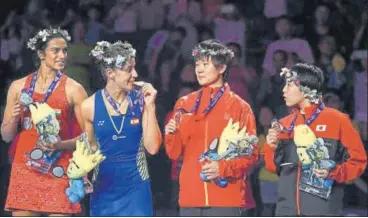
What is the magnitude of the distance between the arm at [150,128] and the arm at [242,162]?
0.49 metres

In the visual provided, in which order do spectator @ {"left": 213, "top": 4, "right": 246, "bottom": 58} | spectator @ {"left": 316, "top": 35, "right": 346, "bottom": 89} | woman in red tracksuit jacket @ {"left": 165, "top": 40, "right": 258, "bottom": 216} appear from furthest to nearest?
spectator @ {"left": 213, "top": 4, "right": 246, "bottom": 58} < spectator @ {"left": 316, "top": 35, "right": 346, "bottom": 89} < woman in red tracksuit jacket @ {"left": 165, "top": 40, "right": 258, "bottom": 216}

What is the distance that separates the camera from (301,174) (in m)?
8.46

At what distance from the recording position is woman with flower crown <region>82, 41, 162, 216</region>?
335 inches

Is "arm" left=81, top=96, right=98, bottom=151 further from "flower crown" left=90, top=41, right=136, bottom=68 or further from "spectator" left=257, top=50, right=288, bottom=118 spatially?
"spectator" left=257, top=50, right=288, bottom=118

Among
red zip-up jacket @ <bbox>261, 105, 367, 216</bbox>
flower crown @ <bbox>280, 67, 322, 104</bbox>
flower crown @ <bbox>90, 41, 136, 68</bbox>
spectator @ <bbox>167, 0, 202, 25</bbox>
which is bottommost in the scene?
red zip-up jacket @ <bbox>261, 105, 367, 216</bbox>

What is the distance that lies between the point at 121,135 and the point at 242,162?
0.86 meters

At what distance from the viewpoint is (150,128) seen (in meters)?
8.52

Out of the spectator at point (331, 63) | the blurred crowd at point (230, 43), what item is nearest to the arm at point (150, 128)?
the blurred crowd at point (230, 43)

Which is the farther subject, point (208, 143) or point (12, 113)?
point (12, 113)

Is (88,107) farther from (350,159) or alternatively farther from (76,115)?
(350,159)

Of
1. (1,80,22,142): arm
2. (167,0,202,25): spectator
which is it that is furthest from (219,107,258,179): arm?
(167,0,202,25): spectator

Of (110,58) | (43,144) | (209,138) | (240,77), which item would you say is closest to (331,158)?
(209,138)

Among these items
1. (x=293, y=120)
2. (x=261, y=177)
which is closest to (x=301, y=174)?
(x=293, y=120)

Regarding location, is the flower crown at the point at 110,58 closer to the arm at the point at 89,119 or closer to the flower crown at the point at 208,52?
the arm at the point at 89,119
